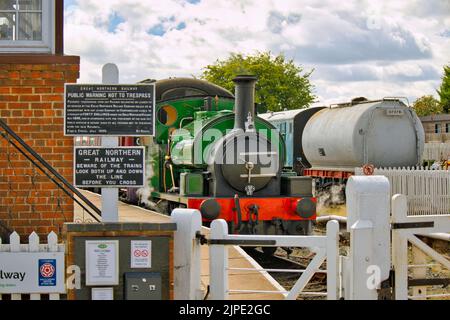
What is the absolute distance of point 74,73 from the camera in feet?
27.7

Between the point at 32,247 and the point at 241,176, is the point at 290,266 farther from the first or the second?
the point at 32,247

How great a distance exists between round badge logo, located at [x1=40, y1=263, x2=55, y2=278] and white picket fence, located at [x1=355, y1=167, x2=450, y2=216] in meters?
15.1

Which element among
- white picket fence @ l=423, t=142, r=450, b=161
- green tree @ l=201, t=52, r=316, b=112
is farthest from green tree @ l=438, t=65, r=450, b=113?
white picket fence @ l=423, t=142, r=450, b=161

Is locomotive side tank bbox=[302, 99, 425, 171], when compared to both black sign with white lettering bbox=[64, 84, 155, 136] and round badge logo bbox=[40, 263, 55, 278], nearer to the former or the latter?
black sign with white lettering bbox=[64, 84, 155, 136]

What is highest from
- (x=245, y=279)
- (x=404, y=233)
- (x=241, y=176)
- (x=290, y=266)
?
(x=241, y=176)

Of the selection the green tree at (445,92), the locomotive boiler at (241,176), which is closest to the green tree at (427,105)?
the green tree at (445,92)

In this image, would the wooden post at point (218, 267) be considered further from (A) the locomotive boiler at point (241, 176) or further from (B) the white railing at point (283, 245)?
(A) the locomotive boiler at point (241, 176)

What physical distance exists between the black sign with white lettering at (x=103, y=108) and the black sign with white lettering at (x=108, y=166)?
0.17 meters

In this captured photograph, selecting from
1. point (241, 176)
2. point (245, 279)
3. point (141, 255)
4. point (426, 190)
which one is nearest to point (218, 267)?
point (141, 255)

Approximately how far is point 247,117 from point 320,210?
416 inches

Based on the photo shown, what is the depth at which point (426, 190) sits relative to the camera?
2097 cm

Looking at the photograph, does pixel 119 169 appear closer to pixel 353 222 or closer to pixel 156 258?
pixel 156 258

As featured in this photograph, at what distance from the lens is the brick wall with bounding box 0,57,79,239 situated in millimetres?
8336

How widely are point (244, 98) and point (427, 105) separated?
2741 inches
